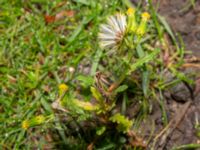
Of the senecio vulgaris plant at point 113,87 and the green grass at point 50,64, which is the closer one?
the senecio vulgaris plant at point 113,87

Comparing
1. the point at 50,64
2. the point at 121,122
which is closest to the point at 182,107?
the point at 121,122

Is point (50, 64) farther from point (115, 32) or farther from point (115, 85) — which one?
point (115, 32)

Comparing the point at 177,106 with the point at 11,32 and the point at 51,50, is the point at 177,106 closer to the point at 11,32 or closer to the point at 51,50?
the point at 51,50

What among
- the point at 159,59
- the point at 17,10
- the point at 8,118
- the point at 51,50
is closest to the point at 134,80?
the point at 159,59

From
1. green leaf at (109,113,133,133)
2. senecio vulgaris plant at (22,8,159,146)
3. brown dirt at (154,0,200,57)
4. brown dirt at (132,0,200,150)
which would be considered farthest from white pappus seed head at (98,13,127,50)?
brown dirt at (154,0,200,57)

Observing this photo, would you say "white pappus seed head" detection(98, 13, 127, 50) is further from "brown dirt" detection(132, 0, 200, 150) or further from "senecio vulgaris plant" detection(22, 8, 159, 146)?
"brown dirt" detection(132, 0, 200, 150)

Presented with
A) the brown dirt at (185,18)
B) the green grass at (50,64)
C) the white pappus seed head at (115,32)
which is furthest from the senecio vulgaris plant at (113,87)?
the brown dirt at (185,18)

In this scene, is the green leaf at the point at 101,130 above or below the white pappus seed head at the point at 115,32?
below

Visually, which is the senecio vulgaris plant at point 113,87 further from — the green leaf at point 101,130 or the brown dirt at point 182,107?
the brown dirt at point 182,107
